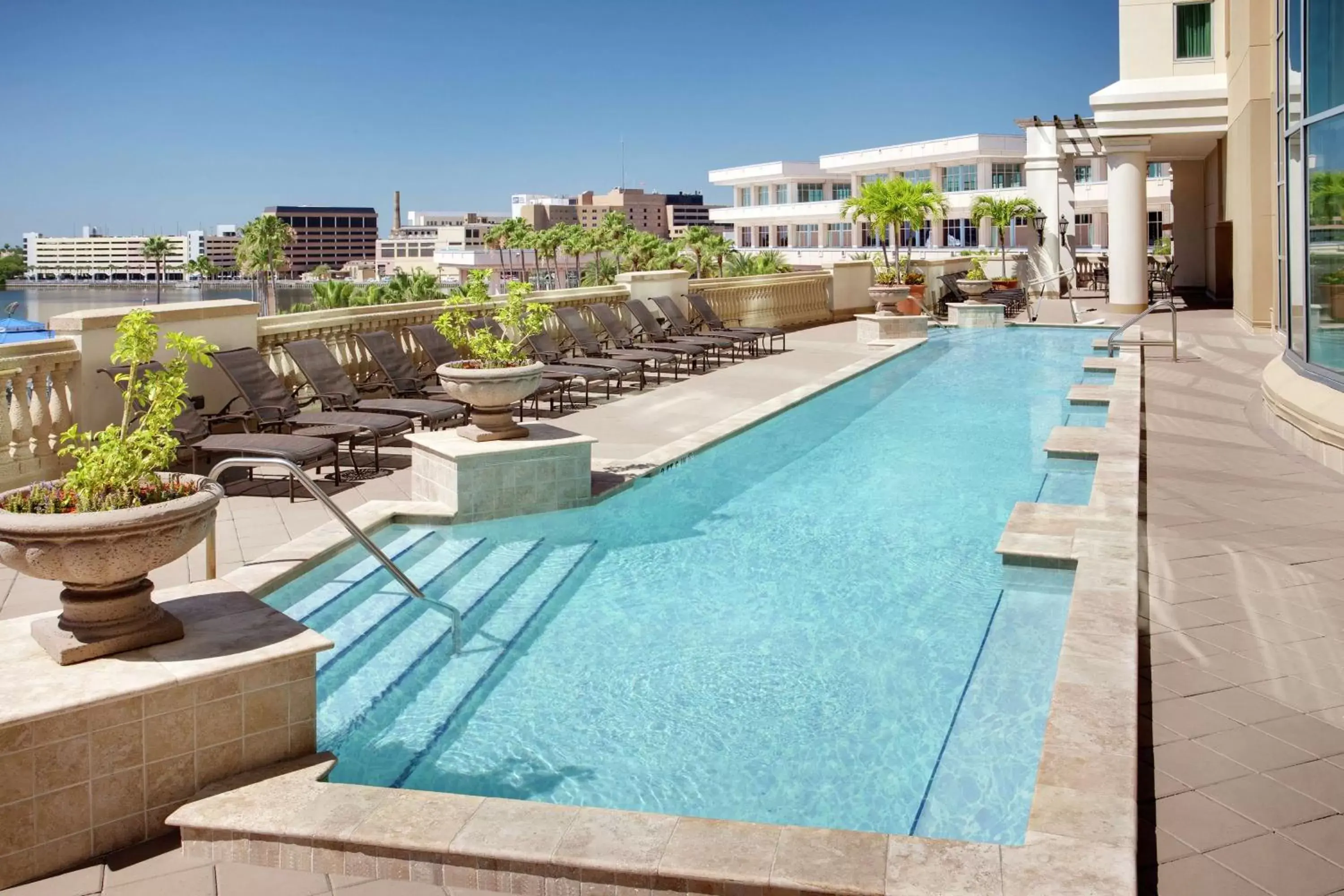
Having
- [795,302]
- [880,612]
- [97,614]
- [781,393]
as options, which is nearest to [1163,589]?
[880,612]

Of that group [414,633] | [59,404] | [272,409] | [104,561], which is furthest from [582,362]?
[104,561]

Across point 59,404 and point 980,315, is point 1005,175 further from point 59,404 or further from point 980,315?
point 59,404

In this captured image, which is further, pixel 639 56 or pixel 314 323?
pixel 639 56

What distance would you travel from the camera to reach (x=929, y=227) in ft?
239

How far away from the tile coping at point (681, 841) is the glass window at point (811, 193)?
8622 centimetres

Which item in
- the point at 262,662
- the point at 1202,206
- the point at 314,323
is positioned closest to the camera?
the point at 262,662

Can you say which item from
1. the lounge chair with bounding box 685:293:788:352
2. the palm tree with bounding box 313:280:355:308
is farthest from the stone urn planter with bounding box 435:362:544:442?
the palm tree with bounding box 313:280:355:308

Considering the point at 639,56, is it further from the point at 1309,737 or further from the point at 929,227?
the point at 1309,737

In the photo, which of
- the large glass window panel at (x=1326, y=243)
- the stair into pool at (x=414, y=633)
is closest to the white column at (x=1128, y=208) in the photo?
the large glass window panel at (x=1326, y=243)

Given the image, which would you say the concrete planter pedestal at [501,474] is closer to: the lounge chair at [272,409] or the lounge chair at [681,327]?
the lounge chair at [272,409]

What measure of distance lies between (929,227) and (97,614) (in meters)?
72.6

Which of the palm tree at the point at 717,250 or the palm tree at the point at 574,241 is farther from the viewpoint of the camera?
the palm tree at the point at 574,241

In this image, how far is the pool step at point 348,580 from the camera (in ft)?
19.9

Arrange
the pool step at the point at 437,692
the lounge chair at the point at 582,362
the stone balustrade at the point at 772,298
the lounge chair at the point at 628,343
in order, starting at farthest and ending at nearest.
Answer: the stone balustrade at the point at 772,298
the lounge chair at the point at 628,343
the lounge chair at the point at 582,362
the pool step at the point at 437,692
